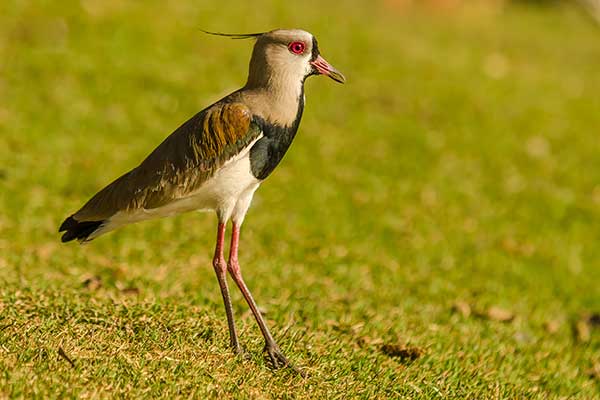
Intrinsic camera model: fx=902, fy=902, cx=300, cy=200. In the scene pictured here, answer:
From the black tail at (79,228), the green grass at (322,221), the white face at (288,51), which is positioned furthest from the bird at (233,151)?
the green grass at (322,221)

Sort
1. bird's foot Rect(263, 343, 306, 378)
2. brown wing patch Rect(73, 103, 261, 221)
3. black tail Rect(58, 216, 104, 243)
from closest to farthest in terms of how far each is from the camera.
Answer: brown wing patch Rect(73, 103, 261, 221)
bird's foot Rect(263, 343, 306, 378)
black tail Rect(58, 216, 104, 243)

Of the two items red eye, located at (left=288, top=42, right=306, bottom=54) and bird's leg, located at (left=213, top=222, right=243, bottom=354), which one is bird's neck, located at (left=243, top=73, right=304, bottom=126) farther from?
bird's leg, located at (left=213, top=222, right=243, bottom=354)

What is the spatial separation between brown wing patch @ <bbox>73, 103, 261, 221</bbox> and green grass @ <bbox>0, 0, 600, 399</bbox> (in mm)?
614

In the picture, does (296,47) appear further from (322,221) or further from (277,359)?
(322,221)

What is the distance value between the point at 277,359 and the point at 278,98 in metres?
1.20

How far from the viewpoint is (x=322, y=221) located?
7.89m

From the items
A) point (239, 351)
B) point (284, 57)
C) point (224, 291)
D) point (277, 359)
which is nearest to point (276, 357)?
point (277, 359)

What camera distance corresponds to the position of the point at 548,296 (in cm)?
723

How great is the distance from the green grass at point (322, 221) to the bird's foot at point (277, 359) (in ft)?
0.18

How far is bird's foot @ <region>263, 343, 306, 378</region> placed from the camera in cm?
413

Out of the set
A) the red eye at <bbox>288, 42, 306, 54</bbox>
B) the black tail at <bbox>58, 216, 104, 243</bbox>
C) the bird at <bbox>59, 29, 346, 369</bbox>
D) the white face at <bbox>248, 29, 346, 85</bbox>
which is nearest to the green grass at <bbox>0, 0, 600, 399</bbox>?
the black tail at <bbox>58, 216, 104, 243</bbox>

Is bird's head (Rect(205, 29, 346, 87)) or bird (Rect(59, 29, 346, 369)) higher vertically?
bird's head (Rect(205, 29, 346, 87))

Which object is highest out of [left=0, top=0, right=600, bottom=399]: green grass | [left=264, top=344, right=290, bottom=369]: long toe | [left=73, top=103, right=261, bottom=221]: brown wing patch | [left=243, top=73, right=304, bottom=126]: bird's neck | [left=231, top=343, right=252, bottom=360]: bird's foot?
[left=243, top=73, right=304, bottom=126]: bird's neck

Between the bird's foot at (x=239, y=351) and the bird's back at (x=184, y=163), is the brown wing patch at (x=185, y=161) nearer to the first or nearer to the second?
the bird's back at (x=184, y=163)
